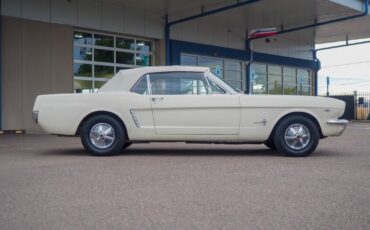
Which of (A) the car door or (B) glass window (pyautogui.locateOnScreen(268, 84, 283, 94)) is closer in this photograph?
(A) the car door

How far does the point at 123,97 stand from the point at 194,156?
153cm

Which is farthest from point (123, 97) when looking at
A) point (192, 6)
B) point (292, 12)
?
point (292, 12)

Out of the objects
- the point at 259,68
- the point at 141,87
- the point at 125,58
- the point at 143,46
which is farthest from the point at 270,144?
the point at 259,68

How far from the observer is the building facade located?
15.0 m

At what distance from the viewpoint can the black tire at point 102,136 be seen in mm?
7828

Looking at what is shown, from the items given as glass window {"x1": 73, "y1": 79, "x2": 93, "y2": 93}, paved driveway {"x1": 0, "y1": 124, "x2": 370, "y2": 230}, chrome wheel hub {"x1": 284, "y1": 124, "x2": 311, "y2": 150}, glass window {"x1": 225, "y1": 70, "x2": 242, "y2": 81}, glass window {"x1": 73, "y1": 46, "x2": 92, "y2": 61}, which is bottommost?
paved driveway {"x1": 0, "y1": 124, "x2": 370, "y2": 230}

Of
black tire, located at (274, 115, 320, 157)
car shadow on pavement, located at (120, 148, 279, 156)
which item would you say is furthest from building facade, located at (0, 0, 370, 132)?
black tire, located at (274, 115, 320, 157)

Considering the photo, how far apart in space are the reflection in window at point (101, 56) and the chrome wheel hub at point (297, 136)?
996 centimetres

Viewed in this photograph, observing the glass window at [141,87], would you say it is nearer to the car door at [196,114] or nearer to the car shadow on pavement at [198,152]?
the car door at [196,114]

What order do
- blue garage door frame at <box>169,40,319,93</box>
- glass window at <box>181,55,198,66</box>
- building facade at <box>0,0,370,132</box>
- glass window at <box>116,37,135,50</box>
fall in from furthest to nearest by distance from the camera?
glass window at <box>181,55,198,66</box>, blue garage door frame at <box>169,40,319,93</box>, glass window at <box>116,37,135,50</box>, building facade at <box>0,0,370,132</box>

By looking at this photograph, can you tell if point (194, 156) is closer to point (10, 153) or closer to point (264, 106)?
point (264, 106)

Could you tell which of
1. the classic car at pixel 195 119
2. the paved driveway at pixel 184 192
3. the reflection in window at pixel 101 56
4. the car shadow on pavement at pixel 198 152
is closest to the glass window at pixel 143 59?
the reflection in window at pixel 101 56

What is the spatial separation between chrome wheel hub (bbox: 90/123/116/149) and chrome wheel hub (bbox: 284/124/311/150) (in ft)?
9.28

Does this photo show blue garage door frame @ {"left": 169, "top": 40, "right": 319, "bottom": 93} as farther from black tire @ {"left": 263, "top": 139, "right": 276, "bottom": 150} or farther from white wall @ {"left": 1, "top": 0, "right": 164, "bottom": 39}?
black tire @ {"left": 263, "top": 139, "right": 276, "bottom": 150}
